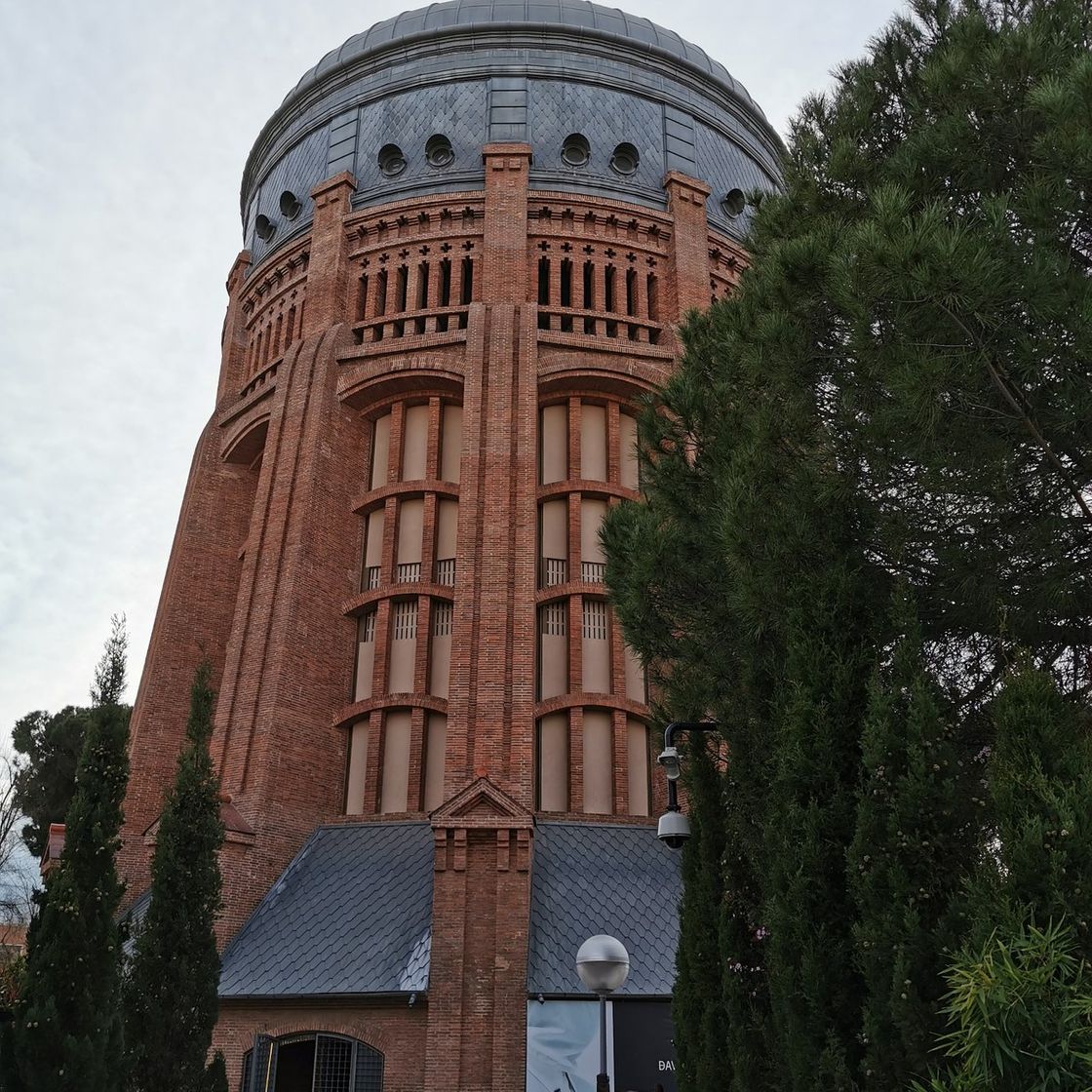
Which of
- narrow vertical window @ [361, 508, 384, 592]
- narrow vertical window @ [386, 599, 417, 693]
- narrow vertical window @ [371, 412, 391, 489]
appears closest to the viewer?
narrow vertical window @ [386, 599, 417, 693]

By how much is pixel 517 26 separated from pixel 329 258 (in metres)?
7.51

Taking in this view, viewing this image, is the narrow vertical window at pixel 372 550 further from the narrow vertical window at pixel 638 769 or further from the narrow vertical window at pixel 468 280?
the narrow vertical window at pixel 638 769

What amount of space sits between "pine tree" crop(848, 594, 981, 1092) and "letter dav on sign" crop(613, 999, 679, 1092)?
31.6 ft

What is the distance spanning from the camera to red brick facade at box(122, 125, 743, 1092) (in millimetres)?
17062

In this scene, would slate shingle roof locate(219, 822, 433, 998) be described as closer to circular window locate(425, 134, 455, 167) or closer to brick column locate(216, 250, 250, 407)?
brick column locate(216, 250, 250, 407)

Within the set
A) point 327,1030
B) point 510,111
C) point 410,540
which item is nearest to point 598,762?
point 410,540

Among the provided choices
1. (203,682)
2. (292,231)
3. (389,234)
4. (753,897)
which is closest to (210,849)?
(203,682)

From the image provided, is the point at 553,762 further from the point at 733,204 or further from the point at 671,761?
the point at 733,204

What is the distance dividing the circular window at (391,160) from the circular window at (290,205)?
2.49 meters

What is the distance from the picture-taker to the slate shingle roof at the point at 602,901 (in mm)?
16672

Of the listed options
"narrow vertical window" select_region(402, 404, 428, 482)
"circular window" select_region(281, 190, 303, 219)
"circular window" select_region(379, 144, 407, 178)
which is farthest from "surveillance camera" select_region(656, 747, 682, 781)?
"circular window" select_region(281, 190, 303, 219)

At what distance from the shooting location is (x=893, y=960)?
23.1ft

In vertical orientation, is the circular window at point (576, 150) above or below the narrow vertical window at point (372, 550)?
above

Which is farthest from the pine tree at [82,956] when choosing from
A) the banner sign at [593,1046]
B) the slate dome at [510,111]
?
the slate dome at [510,111]
